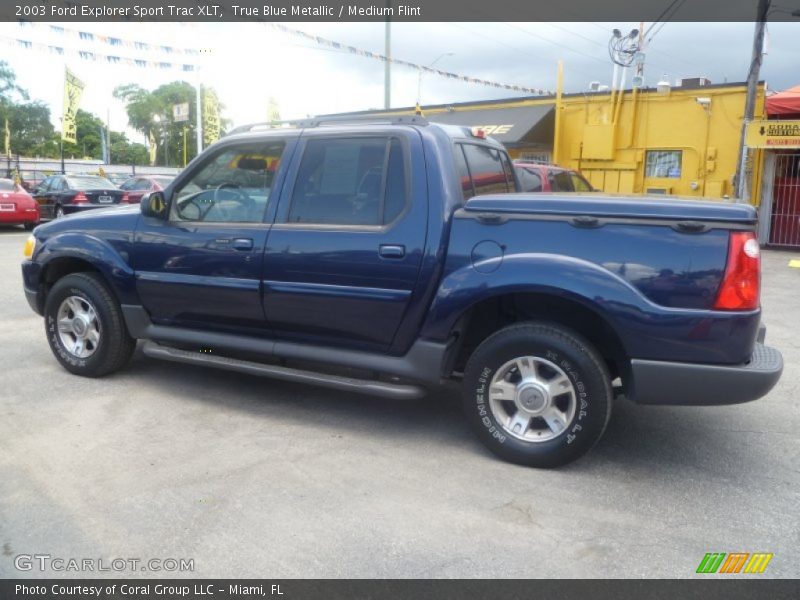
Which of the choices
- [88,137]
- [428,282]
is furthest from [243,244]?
[88,137]

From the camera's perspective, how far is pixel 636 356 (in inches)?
136

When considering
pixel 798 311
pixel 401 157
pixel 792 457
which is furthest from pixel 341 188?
pixel 798 311

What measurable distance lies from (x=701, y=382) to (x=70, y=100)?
26181 millimetres

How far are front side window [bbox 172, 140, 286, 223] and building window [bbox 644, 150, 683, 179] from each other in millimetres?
14308

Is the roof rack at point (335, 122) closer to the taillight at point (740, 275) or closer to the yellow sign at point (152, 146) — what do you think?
the taillight at point (740, 275)

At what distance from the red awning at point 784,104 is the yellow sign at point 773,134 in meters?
0.96

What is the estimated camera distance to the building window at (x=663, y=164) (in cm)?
1655

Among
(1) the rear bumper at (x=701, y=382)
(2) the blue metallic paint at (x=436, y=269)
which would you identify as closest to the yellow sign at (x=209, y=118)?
(2) the blue metallic paint at (x=436, y=269)

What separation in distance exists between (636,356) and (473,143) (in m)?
1.84

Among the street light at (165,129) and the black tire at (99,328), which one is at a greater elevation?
the street light at (165,129)

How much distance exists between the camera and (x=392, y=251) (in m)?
3.88

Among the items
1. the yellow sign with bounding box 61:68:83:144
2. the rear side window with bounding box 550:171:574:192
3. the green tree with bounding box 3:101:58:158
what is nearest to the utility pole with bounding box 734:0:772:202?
the rear side window with bounding box 550:171:574:192

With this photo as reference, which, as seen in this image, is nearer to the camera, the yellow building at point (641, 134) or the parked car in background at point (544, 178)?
the parked car in background at point (544, 178)
